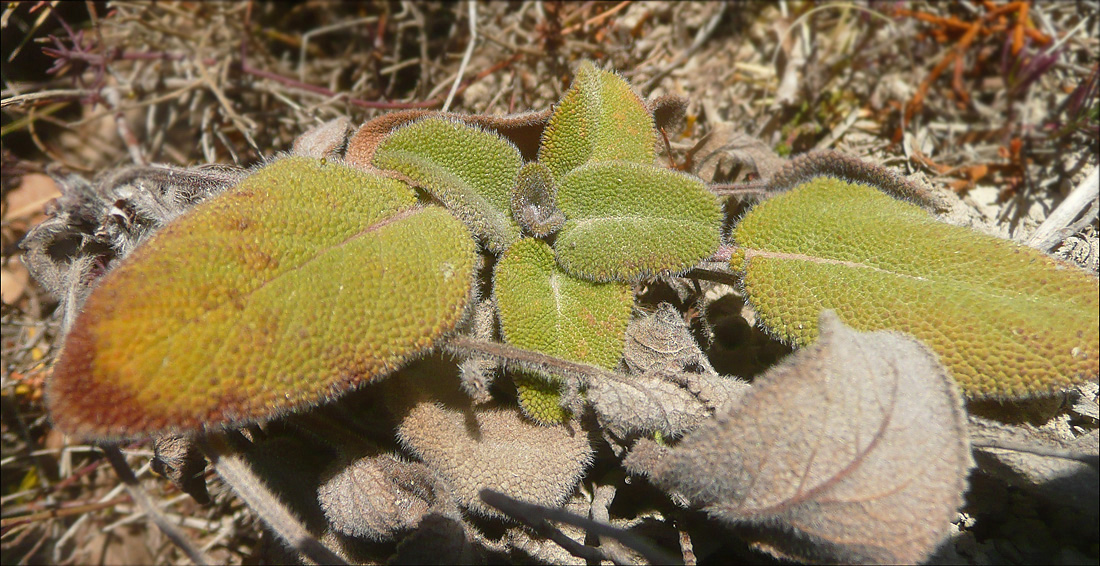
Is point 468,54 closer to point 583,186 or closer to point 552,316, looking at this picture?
point 583,186

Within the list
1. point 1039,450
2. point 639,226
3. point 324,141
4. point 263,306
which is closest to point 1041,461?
point 1039,450

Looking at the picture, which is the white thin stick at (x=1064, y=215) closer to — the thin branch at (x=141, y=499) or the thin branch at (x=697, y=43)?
the thin branch at (x=697, y=43)

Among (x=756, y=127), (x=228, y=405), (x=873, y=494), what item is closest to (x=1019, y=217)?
(x=756, y=127)

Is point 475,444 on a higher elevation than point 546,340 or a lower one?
lower

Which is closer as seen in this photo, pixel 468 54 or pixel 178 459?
pixel 178 459

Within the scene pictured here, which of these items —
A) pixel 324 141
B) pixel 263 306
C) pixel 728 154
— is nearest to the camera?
pixel 263 306

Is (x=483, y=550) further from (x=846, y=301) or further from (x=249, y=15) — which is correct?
(x=249, y=15)

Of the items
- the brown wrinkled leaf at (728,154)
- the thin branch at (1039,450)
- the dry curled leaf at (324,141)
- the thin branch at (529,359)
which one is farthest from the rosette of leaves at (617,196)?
the thin branch at (1039,450)
